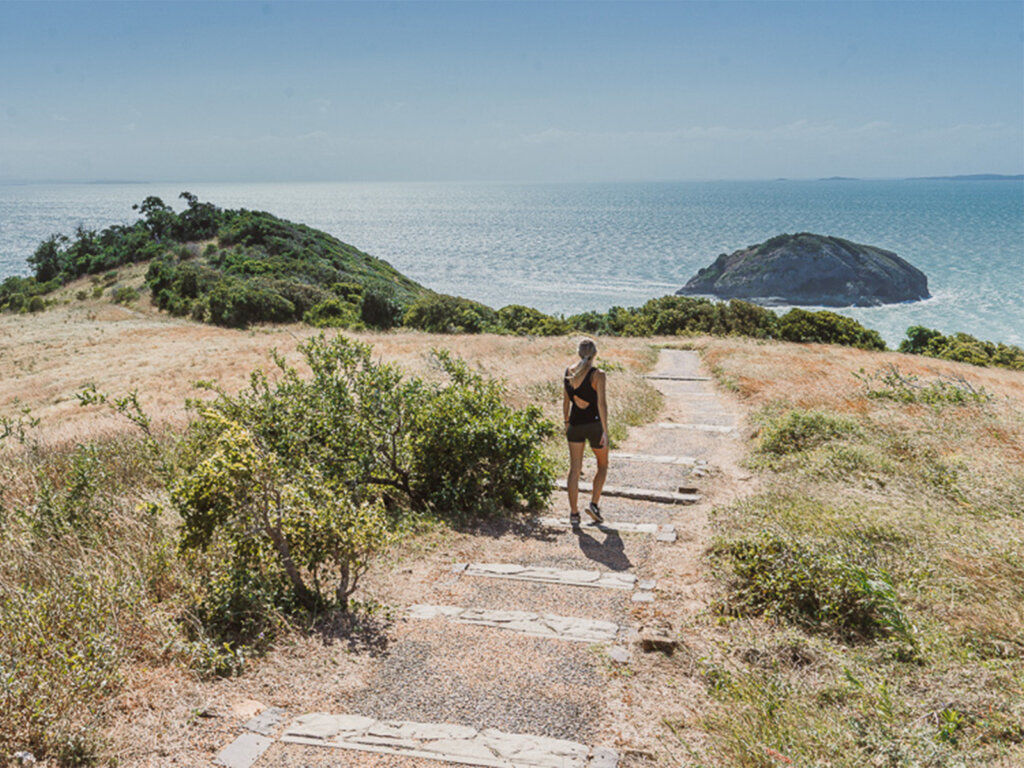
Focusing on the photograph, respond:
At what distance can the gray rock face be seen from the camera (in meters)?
102

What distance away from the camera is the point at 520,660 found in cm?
467

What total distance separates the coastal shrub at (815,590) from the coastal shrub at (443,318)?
40.6 metres

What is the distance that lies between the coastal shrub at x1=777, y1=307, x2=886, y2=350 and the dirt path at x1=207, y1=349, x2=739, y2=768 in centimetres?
3947

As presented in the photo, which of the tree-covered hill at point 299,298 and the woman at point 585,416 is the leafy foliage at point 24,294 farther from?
the woman at point 585,416

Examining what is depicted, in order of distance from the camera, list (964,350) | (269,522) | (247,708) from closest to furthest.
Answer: (247,708) < (269,522) < (964,350)

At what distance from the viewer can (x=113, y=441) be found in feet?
29.6

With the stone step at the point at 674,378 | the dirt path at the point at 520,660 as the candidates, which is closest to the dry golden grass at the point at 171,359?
the stone step at the point at 674,378

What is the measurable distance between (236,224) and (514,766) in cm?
7811

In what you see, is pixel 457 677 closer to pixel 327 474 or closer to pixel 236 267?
pixel 327 474

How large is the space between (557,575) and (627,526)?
1.69m

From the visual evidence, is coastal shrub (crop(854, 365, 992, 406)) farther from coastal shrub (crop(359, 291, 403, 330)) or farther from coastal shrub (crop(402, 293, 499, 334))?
coastal shrub (crop(359, 291, 403, 330))

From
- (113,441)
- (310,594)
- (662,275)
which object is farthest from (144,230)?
(662,275)

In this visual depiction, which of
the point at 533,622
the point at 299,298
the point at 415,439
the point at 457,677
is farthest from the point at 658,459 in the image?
the point at 299,298

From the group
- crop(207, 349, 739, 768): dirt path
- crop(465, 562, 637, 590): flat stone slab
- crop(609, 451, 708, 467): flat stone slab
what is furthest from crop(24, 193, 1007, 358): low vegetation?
crop(465, 562, 637, 590): flat stone slab
